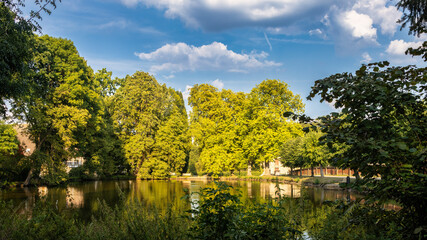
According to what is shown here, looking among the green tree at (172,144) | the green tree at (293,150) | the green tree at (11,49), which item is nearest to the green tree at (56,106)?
the green tree at (172,144)

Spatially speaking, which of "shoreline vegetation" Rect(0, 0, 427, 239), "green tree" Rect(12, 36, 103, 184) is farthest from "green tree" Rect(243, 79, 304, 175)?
"green tree" Rect(12, 36, 103, 184)

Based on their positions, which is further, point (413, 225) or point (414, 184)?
point (413, 225)

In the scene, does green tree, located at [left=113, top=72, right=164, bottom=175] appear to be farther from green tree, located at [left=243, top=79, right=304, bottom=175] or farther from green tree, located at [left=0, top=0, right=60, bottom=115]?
green tree, located at [left=0, top=0, right=60, bottom=115]

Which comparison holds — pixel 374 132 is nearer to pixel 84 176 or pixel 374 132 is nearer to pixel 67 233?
pixel 67 233

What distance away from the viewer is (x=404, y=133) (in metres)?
3.01

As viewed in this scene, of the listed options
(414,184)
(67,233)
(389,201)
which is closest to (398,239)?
(389,201)

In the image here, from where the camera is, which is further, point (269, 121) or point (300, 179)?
point (269, 121)

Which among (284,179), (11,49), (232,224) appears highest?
(11,49)

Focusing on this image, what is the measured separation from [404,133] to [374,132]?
36cm

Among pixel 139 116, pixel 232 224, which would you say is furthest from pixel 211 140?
pixel 232 224

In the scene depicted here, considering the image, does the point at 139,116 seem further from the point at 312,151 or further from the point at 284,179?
the point at 312,151

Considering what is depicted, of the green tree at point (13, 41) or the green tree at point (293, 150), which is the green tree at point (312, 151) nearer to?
the green tree at point (293, 150)

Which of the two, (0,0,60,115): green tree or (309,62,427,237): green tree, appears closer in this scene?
(309,62,427,237): green tree

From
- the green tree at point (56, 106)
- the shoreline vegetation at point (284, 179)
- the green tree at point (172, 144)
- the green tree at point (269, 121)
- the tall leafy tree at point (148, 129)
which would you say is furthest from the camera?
the green tree at point (172, 144)
